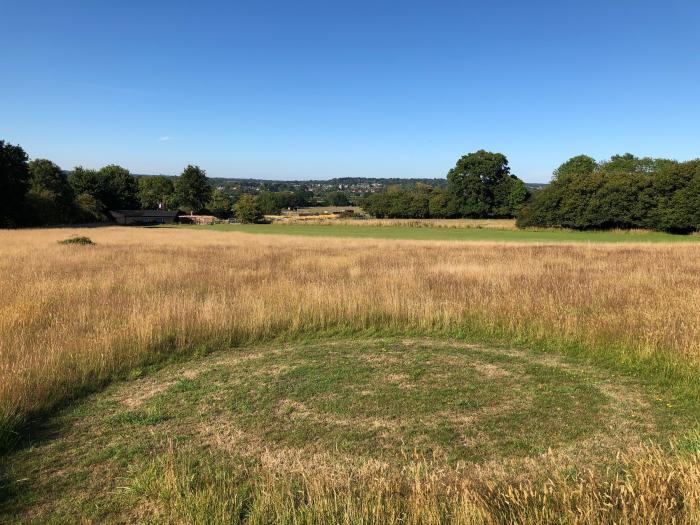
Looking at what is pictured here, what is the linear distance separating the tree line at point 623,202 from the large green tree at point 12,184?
77.0 m

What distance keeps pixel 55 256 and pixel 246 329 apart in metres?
17.3

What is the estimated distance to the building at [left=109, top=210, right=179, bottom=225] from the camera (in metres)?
100

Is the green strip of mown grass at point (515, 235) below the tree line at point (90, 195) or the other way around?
below

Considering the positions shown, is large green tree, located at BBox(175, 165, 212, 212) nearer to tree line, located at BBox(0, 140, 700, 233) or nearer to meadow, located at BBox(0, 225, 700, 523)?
tree line, located at BBox(0, 140, 700, 233)

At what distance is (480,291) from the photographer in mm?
12773

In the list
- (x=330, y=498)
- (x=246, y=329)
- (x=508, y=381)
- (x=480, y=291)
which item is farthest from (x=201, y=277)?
(x=330, y=498)

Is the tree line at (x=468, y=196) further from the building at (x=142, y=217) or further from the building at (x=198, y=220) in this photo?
the building at (x=198, y=220)

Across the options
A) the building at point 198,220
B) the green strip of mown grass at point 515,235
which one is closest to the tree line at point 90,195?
the building at point 198,220

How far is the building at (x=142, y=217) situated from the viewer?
100 meters

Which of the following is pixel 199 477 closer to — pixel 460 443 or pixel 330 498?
pixel 330 498

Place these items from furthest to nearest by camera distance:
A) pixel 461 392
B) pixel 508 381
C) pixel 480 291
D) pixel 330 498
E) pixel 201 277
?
1. pixel 201 277
2. pixel 480 291
3. pixel 508 381
4. pixel 461 392
5. pixel 330 498

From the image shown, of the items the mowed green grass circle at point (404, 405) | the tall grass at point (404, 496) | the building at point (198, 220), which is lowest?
the building at point (198, 220)

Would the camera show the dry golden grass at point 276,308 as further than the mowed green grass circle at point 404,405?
Yes

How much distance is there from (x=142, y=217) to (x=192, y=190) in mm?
28509
